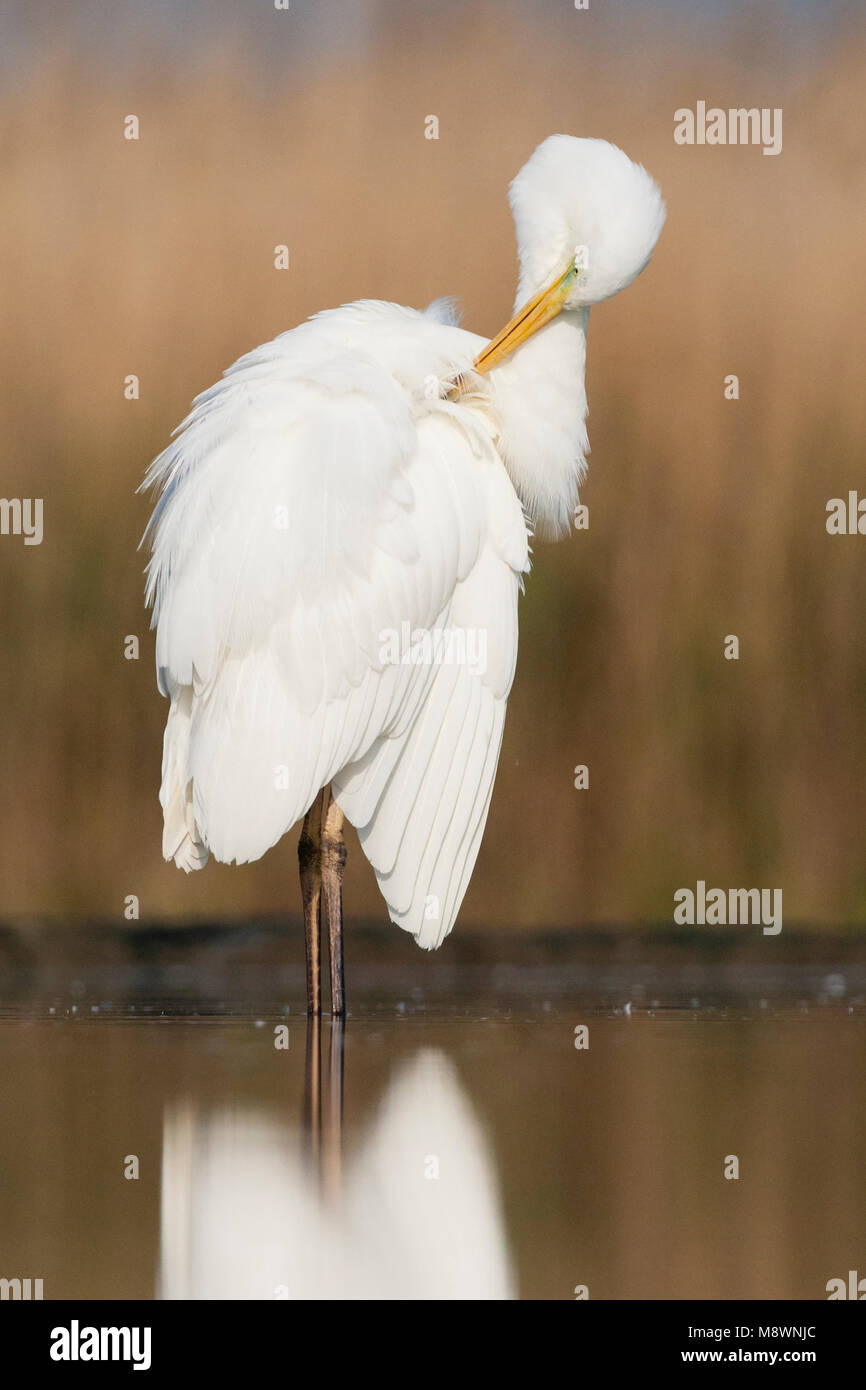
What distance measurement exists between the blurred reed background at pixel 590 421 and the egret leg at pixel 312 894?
1.24m

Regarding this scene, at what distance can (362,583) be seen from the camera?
3.44 m

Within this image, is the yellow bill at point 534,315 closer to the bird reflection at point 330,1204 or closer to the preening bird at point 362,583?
the preening bird at point 362,583

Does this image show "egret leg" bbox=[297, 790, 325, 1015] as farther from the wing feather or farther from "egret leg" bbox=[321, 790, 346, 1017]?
the wing feather

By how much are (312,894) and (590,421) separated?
199 cm

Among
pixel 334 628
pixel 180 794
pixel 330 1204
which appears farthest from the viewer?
pixel 180 794

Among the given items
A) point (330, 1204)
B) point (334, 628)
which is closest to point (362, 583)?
point (334, 628)

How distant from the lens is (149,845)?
16.5 feet

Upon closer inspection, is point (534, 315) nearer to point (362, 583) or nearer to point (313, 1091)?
point (362, 583)

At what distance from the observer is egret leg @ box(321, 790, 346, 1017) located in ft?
11.8

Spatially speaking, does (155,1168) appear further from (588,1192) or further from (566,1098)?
(566,1098)

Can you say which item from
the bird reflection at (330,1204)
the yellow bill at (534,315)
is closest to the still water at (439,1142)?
the bird reflection at (330,1204)

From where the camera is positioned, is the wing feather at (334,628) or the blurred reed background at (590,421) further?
the blurred reed background at (590,421)

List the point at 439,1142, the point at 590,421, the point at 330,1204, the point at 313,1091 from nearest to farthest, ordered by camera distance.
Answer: the point at 330,1204 → the point at 439,1142 → the point at 313,1091 → the point at 590,421

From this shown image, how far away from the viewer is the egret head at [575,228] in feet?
11.7
